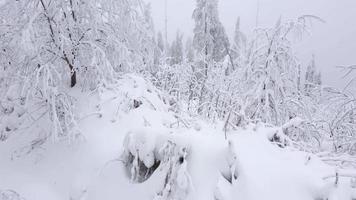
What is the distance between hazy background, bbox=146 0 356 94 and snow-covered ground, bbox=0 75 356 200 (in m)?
80.1

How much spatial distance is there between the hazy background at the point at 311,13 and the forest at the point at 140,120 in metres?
78.9

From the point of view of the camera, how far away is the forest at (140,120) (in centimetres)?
363

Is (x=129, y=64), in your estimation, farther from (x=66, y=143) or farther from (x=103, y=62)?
(x=66, y=143)

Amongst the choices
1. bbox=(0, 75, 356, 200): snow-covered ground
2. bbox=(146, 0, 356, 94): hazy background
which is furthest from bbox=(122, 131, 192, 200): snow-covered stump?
bbox=(146, 0, 356, 94): hazy background

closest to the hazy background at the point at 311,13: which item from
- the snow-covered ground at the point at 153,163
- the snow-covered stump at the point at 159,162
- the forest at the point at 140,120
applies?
the forest at the point at 140,120

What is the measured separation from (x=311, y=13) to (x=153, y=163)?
126502 mm

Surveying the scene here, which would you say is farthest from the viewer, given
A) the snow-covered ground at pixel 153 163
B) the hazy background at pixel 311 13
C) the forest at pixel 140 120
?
the hazy background at pixel 311 13

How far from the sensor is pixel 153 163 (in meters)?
4.24

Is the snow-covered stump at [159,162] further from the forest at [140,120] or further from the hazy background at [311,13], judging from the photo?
the hazy background at [311,13]

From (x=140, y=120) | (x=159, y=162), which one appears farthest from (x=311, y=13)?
(x=159, y=162)

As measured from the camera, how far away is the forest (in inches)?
143

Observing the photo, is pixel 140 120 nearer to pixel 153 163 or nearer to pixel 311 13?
pixel 153 163

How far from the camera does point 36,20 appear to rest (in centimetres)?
563

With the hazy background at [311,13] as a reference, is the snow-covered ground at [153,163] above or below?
below
